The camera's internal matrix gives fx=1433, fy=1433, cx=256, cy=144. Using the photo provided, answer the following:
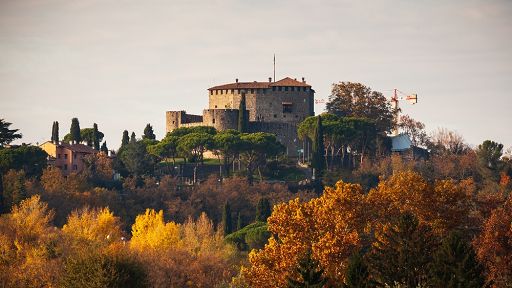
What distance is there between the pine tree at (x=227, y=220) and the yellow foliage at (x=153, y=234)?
7.63m

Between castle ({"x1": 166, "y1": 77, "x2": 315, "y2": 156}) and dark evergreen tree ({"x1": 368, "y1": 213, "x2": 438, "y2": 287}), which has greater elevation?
castle ({"x1": 166, "y1": 77, "x2": 315, "y2": 156})

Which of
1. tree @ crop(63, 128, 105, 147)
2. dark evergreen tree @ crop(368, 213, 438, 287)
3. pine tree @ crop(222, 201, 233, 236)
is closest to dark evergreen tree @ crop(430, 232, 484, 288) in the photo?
dark evergreen tree @ crop(368, 213, 438, 287)

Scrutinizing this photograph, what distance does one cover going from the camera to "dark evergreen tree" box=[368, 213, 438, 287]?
211 ft

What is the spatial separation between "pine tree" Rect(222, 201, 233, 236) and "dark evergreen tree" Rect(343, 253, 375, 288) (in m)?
53.0

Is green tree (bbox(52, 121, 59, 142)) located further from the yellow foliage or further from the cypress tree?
the yellow foliage

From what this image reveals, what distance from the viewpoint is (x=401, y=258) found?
65250 mm

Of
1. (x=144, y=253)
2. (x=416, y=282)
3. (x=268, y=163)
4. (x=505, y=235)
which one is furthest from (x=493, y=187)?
(x=416, y=282)

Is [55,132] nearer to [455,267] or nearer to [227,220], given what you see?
[227,220]

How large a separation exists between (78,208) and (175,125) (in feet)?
120

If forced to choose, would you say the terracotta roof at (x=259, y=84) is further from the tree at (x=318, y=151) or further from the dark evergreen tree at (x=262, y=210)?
the dark evergreen tree at (x=262, y=210)

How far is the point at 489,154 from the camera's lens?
5266 inches

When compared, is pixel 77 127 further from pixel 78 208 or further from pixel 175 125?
pixel 78 208

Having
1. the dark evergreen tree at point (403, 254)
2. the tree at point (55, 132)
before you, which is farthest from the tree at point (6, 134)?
the dark evergreen tree at point (403, 254)

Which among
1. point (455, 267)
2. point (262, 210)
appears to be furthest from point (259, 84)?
point (455, 267)
